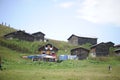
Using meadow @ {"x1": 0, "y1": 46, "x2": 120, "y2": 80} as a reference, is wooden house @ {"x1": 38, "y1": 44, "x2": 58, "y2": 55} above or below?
above

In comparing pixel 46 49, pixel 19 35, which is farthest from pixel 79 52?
pixel 19 35

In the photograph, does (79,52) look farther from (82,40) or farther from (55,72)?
(55,72)

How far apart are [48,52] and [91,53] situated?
16380 millimetres

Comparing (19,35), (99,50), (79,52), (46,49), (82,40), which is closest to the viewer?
(46,49)

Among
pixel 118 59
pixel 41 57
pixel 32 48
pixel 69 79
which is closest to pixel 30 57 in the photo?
pixel 41 57

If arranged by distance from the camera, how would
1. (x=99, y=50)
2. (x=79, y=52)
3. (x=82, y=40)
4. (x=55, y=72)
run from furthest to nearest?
(x=82, y=40)
(x=99, y=50)
(x=79, y=52)
(x=55, y=72)

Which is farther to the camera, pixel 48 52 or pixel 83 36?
pixel 83 36

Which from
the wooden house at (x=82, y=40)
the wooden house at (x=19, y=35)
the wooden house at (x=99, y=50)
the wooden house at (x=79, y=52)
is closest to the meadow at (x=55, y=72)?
the wooden house at (x=99, y=50)

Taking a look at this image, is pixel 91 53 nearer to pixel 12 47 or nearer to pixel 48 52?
pixel 48 52

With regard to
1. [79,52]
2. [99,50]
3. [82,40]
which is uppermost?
[82,40]

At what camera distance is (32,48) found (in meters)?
67.4

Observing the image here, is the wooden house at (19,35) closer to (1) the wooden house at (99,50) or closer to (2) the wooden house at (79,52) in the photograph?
(2) the wooden house at (79,52)

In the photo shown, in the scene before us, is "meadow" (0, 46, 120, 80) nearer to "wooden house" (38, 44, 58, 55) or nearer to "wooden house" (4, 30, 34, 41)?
"wooden house" (38, 44, 58, 55)

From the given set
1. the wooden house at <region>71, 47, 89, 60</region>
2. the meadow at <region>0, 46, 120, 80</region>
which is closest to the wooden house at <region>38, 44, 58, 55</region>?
the wooden house at <region>71, 47, 89, 60</region>
